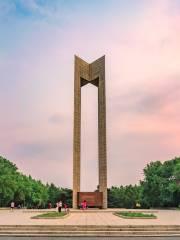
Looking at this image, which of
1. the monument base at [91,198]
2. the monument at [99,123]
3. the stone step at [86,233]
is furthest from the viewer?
the monument at [99,123]

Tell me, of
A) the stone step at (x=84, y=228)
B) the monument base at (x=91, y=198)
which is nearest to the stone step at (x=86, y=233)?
the stone step at (x=84, y=228)

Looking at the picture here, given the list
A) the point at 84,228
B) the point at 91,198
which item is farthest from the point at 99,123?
the point at 84,228

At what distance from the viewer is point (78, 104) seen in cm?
3966

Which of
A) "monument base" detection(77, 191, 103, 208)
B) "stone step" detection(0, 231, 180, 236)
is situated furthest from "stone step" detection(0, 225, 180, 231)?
"monument base" detection(77, 191, 103, 208)

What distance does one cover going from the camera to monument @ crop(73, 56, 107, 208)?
36.9m

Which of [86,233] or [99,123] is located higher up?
[99,123]

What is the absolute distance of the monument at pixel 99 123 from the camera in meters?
36.9

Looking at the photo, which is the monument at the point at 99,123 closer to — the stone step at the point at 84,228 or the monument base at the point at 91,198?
the monument base at the point at 91,198

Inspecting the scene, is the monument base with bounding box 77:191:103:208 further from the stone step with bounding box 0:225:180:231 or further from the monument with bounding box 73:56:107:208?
the stone step with bounding box 0:225:180:231

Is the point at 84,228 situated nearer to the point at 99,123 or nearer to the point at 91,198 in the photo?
the point at 91,198

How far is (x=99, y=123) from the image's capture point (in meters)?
39.0

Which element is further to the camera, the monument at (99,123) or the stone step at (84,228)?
the monument at (99,123)

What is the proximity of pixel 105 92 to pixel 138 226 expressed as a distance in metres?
23.4

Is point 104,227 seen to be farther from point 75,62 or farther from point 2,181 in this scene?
point 2,181
